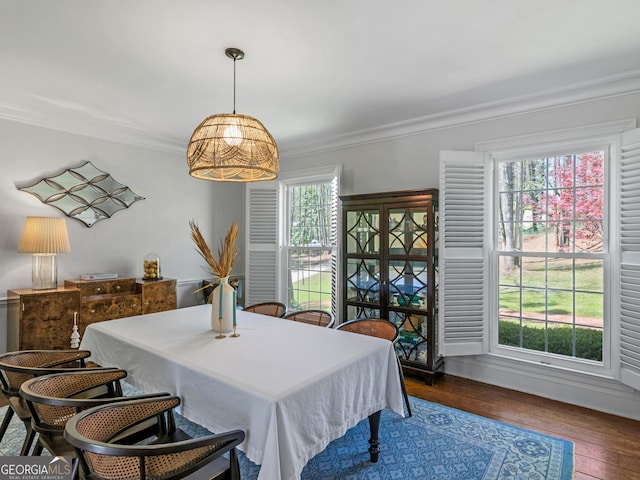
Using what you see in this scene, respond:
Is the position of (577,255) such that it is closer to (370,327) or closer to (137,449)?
(370,327)

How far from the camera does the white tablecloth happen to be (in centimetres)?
148

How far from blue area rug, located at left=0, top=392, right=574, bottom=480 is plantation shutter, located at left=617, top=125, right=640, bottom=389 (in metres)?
0.88

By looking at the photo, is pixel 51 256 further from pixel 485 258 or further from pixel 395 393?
pixel 485 258

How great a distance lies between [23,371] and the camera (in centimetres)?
184

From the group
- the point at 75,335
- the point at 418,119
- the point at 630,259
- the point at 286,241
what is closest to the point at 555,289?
the point at 630,259

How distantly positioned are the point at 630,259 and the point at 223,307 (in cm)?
308

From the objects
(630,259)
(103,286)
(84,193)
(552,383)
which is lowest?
(552,383)

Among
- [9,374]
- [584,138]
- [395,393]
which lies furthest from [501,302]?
[9,374]

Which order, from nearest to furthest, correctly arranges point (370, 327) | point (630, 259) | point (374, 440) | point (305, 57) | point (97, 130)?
point (374, 440), point (305, 57), point (630, 259), point (370, 327), point (97, 130)

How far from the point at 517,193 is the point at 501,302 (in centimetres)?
108

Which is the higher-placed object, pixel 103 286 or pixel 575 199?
pixel 575 199

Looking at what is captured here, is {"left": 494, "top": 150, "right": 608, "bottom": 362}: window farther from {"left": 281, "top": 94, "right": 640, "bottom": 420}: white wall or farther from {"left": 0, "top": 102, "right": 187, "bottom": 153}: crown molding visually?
{"left": 0, "top": 102, "right": 187, "bottom": 153}: crown molding

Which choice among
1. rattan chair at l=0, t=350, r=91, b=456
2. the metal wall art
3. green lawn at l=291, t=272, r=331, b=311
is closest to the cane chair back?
rattan chair at l=0, t=350, r=91, b=456

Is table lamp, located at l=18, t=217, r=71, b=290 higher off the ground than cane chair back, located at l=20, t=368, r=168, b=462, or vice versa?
table lamp, located at l=18, t=217, r=71, b=290
